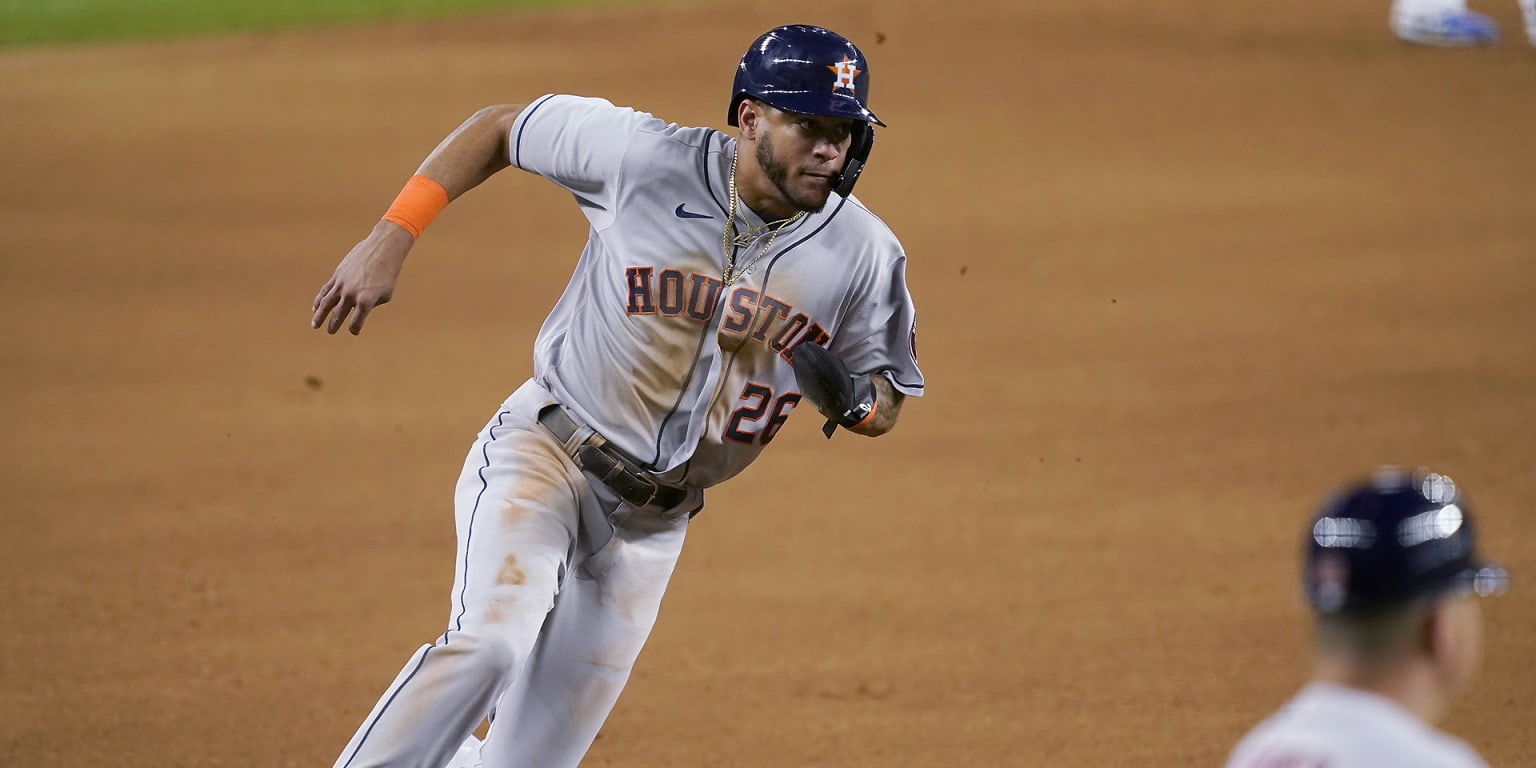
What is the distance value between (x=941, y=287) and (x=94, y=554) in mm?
6052

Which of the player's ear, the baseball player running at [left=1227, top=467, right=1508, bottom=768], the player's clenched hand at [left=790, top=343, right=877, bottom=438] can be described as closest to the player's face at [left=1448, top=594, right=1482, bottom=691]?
the baseball player running at [left=1227, top=467, right=1508, bottom=768]

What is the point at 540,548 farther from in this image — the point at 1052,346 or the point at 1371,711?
the point at 1052,346

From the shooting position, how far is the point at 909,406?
955 centimetres

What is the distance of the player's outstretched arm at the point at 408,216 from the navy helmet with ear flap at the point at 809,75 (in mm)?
727

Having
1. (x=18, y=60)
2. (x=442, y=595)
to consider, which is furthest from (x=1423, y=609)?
(x=18, y=60)

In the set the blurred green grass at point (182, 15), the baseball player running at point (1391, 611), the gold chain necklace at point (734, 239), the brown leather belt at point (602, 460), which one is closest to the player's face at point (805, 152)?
the gold chain necklace at point (734, 239)

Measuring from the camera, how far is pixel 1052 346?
10516 millimetres

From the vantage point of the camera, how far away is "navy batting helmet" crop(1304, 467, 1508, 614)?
2.41 meters

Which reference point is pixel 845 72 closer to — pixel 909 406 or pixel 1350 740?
pixel 1350 740

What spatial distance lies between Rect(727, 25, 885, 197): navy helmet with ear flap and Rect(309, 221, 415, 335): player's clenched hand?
3.18 ft

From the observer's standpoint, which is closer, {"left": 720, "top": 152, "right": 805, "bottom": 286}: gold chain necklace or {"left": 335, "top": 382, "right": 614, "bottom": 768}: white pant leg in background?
{"left": 335, "top": 382, "right": 614, "bottom": 768}: white pant leg in background

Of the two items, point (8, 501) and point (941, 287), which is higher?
point (8, 501)

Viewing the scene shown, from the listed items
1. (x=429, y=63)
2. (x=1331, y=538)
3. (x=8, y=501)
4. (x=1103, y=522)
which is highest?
(x=1331, y=538)

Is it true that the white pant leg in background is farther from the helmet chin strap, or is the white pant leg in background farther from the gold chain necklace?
the helmet chin strap
